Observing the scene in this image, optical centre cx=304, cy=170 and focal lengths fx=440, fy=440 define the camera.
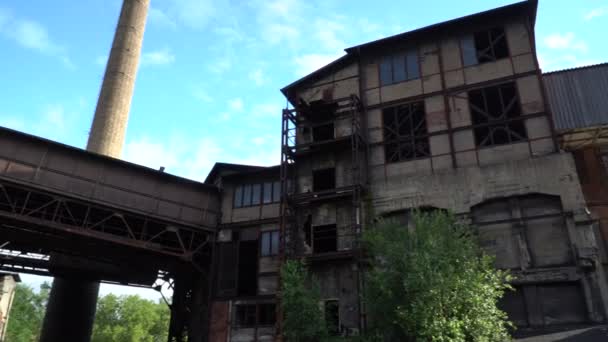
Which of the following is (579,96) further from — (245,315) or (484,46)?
(245,315)

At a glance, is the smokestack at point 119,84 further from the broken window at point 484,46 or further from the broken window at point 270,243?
the broken window at point 484,46

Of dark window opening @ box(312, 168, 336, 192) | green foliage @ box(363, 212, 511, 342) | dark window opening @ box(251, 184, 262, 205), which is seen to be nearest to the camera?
green foliage @ box(363, 212, 511, 342)

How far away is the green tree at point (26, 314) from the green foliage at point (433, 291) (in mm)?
55663

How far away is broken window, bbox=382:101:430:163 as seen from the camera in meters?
20.7

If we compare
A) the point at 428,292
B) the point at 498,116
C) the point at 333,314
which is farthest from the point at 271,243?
the point at 498,116

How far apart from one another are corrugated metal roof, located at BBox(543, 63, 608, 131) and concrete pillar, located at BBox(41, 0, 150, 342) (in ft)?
88.9

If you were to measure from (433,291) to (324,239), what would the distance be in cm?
880

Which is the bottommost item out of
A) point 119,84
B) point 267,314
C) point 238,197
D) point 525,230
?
point 267,314

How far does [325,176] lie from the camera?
2272 cm

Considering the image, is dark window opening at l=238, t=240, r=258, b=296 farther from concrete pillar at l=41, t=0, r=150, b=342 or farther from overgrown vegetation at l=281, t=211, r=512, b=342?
concrete pillar at l=41, t=0, r=150, b=342

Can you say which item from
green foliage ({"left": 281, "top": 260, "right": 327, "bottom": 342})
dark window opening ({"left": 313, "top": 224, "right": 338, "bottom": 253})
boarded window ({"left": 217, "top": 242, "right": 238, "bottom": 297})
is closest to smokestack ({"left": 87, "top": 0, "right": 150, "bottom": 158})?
boarded window ({"left": 217, "top": 242, "right": 238, "bottom": 297})

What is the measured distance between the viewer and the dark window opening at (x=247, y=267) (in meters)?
22.8

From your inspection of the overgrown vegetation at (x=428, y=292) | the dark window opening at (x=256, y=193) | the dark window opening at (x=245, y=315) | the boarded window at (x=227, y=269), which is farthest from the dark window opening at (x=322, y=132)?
the dark window opening at (x=245, y=315)

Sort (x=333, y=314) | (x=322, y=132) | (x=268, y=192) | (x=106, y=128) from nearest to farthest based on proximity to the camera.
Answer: (x=333, y=314)
(x=268, y=192)
(x=322, y=132)
(x=106, y=128)
